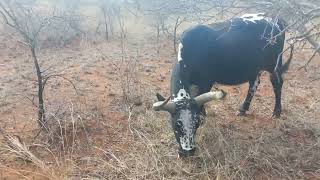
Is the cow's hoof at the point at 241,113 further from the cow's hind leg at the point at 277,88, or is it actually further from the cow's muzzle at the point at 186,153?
the cow's muzzle at the point at 186,153

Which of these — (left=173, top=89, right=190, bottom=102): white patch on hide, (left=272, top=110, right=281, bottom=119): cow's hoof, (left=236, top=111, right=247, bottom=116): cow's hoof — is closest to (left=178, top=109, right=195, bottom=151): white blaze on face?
(left=173, top=89, right=190, bottom=102): white patch on hide

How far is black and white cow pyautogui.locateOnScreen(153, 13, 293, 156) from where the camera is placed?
17.6ft

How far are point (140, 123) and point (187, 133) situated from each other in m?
1.25

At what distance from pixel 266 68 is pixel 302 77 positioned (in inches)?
103

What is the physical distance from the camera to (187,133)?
531 cm

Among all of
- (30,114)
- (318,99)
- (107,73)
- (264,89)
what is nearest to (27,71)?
(107,73)

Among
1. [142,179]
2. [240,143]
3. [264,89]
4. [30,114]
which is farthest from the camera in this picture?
[264,89]

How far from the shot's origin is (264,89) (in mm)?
8617

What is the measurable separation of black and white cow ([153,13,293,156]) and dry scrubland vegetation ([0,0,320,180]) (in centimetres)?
25

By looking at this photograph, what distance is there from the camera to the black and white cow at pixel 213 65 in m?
5.36

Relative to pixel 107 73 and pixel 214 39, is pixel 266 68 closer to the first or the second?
pixel 214 39

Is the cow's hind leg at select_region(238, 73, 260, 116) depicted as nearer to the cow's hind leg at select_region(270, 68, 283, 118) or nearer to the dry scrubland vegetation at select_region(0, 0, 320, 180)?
the dry scrubland vegetation at select_region(0, 0, 320, 180)

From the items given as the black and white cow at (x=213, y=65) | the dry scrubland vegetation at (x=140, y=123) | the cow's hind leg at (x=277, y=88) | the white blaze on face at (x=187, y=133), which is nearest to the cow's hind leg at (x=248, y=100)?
the black and white cow at (x=213, y=65)

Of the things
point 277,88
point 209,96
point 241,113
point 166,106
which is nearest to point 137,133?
point 166,106
